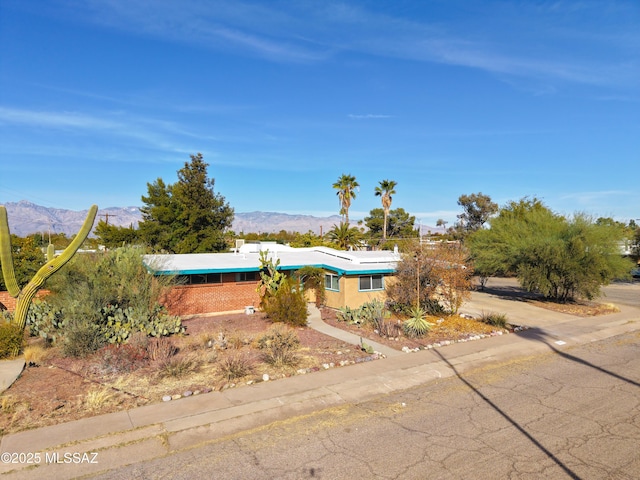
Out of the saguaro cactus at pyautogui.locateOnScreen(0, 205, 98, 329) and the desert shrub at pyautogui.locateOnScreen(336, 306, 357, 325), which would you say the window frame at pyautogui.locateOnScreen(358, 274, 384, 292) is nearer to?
the desert shrub at pyautogui.locateOnScreen(336, 306, 357, 325)

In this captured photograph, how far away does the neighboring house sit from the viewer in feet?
67.2

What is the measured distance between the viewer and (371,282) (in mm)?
22141

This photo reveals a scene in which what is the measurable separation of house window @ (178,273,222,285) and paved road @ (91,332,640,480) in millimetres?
12648

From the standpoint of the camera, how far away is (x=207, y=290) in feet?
69.4

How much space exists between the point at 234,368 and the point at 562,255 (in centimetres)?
1984

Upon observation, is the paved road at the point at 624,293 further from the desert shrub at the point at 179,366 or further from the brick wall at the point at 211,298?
the desert shrub at the point at 179,366

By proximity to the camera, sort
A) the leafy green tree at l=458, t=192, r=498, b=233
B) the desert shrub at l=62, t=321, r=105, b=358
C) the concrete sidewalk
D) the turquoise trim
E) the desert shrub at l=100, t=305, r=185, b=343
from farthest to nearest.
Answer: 1. the leafy green tree at l=458, t=192, r=498, b=233
2. the turquoise trim
3. the desert shrub at l=100, t=305, r=185, b=343
4. the desert shrub at l=62, t=321, r=105, b=358
5. the concrete sidewalk

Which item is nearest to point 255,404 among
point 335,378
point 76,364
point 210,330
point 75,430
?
point 335,378

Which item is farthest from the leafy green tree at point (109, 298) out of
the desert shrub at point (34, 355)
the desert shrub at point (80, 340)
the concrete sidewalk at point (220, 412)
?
the concrete sidewalk at point (220, 412)

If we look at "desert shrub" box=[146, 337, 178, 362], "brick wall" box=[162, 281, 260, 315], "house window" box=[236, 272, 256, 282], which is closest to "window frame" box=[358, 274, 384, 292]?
"brick wall" box=[162, 281, 260, 315]

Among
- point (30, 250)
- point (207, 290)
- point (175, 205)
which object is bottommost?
point (207, 290)

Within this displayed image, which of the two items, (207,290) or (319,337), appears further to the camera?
(207,290)

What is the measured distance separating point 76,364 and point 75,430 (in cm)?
470

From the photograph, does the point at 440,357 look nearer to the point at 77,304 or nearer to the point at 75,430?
the point at 75,430
